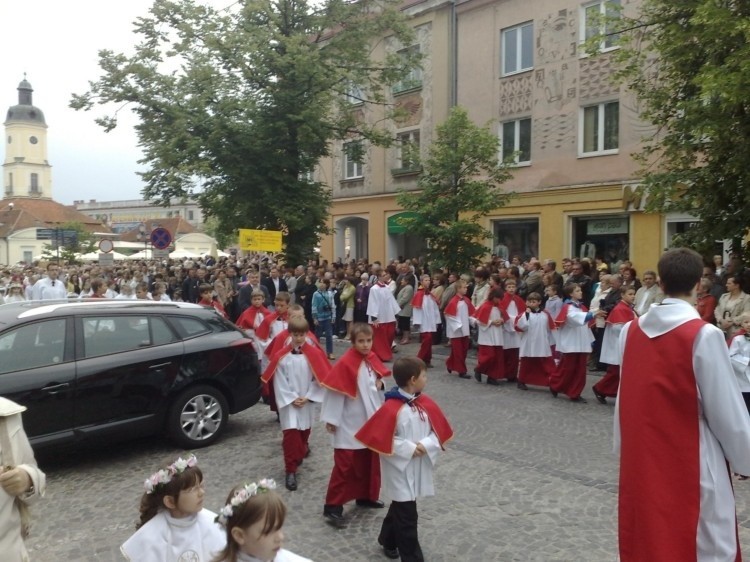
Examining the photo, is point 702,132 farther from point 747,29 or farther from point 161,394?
point 161,394

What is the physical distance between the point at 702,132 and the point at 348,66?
13.9m

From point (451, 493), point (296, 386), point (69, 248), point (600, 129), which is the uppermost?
point (600, 129)

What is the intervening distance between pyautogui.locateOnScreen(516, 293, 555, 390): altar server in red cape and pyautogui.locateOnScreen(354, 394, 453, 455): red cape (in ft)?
21.7

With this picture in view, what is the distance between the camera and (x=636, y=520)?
3.59 metres

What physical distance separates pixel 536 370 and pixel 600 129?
11.0m

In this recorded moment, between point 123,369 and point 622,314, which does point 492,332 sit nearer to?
point 622,314

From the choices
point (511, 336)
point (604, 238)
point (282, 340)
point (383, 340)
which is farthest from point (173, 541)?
point (604, 238)

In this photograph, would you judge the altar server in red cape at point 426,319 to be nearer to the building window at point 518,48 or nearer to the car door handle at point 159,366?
the car door handle at point 159,366

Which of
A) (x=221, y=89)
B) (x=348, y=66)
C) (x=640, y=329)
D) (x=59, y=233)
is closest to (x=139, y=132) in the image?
(x=221, y=89)

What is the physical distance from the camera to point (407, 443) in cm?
477

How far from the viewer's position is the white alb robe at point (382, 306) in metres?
14.6

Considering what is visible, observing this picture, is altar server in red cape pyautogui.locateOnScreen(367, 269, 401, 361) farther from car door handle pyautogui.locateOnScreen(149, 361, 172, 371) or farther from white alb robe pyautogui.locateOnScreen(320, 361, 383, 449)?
white alb robe pyautogui.locateOnScreen(320, 361, 383, 449)

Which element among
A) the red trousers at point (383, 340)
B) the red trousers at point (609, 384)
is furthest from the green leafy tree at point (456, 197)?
the red trousers at point (609, 384)

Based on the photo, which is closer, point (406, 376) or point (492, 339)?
point (406, 376)
